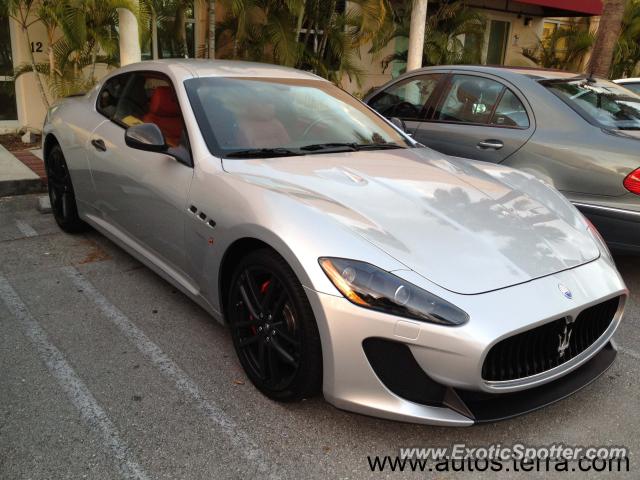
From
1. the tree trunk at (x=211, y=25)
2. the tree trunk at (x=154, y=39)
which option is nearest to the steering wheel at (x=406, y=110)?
the tree trunk at (x=211, y=25)

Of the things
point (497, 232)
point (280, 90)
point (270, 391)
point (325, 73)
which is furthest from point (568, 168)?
point (325, 73)

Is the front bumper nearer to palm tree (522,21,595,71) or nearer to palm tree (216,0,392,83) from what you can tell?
palm tree (216,0,392,83)

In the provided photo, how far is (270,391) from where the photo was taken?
260cm

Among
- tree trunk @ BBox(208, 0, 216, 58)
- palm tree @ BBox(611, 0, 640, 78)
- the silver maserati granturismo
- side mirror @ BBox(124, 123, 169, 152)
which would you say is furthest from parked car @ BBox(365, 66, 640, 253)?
palm tree @ BBox(611, 0, 640, 78)

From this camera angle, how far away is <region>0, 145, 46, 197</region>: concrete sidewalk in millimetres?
5938

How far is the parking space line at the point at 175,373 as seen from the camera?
232 centimetres

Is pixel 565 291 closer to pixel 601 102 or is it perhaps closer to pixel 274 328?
pixel 274 328

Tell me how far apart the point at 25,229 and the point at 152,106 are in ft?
7.02

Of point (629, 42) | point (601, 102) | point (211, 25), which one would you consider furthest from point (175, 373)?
point (629, 42)

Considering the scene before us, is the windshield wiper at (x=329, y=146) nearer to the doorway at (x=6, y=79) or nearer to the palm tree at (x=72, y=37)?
the palm tree at (x=72, y=37)

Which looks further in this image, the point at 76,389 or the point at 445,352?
the point at 76,389

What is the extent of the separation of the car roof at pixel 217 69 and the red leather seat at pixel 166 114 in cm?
14

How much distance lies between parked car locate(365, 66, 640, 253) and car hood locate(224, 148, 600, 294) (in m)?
0.82

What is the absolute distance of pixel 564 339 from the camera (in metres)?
2.33
